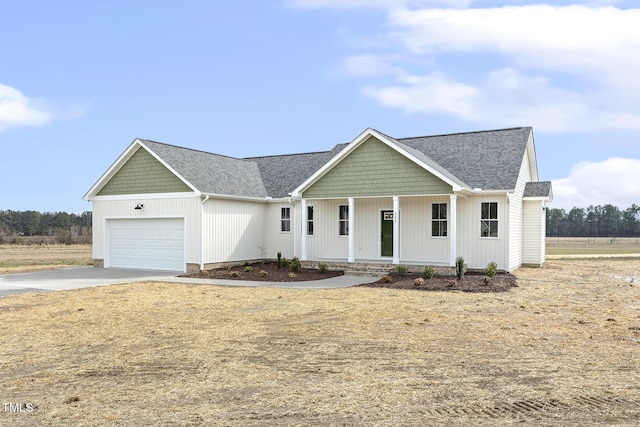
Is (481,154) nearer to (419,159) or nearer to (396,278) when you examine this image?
(419,159)

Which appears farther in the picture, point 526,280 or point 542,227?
point 542,227

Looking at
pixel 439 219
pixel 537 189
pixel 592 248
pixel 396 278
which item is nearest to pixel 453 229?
pixel 439 219

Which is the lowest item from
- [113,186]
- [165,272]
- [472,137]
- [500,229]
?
[165,272]

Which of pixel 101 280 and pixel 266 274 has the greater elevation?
pixel 266 274

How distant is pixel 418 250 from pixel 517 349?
1341cm

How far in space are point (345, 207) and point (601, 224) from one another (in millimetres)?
93997

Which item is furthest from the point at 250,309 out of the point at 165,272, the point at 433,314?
the point at 165,272

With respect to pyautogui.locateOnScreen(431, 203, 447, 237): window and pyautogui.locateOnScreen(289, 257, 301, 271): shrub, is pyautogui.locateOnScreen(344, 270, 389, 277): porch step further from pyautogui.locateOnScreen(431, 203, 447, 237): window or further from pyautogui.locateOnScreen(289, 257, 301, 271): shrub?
pyautogui.locateOnScreen(431, 203, 447, 237): window

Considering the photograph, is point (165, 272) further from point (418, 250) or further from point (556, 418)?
point (556, 418)

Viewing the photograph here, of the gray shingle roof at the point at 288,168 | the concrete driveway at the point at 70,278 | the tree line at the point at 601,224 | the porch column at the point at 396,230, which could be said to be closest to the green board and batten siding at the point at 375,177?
the porch column at the point at 396,230

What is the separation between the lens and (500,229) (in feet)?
65.5

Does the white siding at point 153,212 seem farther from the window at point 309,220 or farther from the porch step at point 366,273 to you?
the porch step at point 366,273

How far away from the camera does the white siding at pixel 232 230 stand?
2139 cm

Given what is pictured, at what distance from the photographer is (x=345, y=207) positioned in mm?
22797
